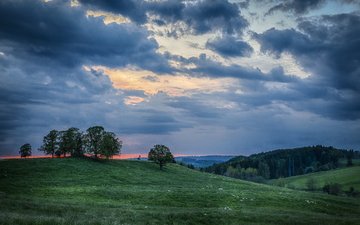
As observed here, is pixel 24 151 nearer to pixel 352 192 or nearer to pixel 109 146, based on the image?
pixel 109 146

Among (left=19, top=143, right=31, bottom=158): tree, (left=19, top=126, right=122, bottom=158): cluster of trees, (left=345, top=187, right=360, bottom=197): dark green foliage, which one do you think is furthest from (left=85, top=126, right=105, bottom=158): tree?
(left=345, top=187, right=360, bottom=197): dark green foliage

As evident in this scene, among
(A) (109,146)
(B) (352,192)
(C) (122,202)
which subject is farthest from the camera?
(B) (352,192)

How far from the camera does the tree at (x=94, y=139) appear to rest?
356 ft

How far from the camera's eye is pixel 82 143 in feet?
360

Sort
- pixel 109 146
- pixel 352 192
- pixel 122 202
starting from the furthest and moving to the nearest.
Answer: pixel 352 192 → pixel 109 146 → pixel 122 202

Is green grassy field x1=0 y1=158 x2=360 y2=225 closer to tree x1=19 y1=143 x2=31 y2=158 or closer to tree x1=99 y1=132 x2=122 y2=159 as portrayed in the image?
tree x1=99 y1=132 x2=122 y2=159

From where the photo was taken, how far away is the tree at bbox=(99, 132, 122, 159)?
107 meters

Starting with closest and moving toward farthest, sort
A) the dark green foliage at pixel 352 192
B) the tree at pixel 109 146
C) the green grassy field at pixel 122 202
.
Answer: the green grassy field at pixel 122 202 → the tree at pixel 109 146 → the dark green foliage at pixel 352 192

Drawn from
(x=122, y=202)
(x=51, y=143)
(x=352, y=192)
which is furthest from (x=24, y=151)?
(x=352, y=192)

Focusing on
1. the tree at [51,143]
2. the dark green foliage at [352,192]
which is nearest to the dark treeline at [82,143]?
the tree at [51,143]

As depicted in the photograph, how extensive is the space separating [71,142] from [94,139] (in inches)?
314

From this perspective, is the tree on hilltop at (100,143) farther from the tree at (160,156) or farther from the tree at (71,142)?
the tree at (160,156)

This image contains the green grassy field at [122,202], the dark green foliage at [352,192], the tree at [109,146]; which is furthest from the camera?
the dark green foliage at [352,192]

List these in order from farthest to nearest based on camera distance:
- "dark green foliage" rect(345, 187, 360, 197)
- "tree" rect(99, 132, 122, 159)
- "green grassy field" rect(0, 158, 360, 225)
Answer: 1. "dark green foliage" rect(345, 187, 360, 197)
2. "tree" rect(99, 132, 122, 159)
3. "green grassy field" rect(0, 158, 360, 225)
